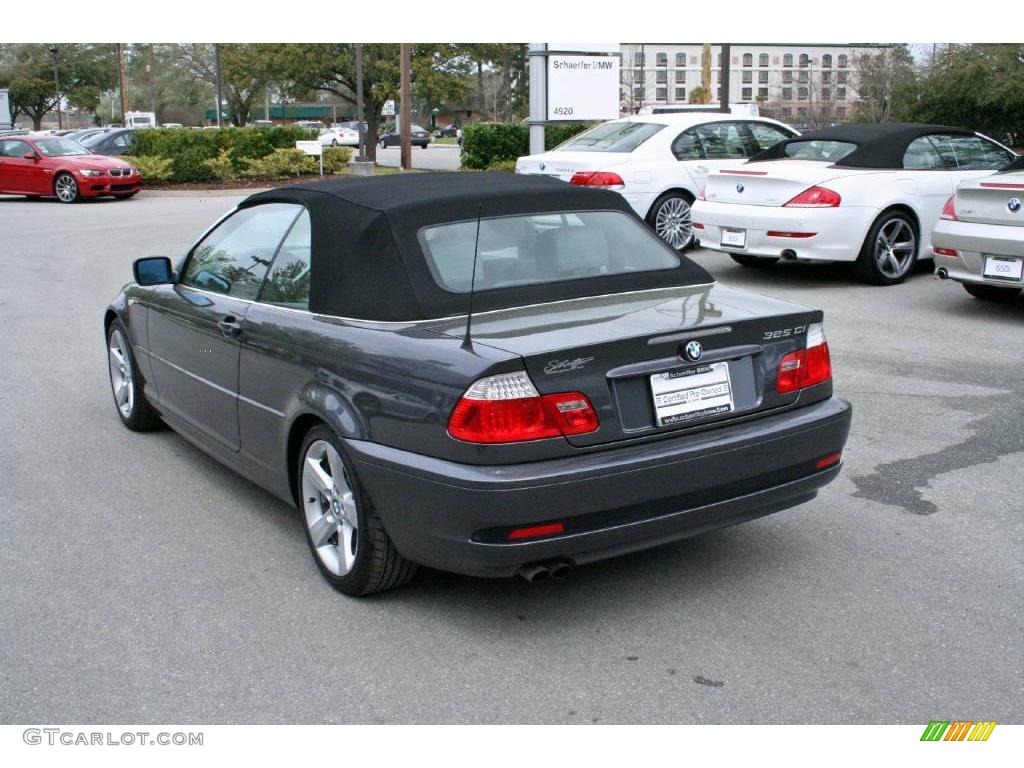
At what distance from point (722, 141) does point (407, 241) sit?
32.7 feet

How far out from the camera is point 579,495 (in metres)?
3.66

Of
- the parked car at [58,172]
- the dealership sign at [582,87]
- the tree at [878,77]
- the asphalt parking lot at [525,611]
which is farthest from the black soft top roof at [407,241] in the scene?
the tree at [878,77]

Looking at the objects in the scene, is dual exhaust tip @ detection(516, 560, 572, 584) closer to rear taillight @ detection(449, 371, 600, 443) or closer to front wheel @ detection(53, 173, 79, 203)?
rear taillight @ detection(449, 371, 600, 443)

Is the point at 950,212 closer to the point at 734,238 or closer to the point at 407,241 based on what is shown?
the point at 734,238

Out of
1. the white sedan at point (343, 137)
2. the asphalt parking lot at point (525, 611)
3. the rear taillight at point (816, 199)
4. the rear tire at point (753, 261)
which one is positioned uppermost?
the white sedan at point (343, 137)

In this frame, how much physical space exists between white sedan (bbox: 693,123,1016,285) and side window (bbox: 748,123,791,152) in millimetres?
2248

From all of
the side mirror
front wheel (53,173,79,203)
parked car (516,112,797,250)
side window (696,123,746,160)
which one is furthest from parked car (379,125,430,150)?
the side mirror

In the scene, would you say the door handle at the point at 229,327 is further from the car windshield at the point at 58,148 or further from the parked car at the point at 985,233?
the car windshield at the point at 58,148

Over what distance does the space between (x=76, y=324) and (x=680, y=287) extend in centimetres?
706

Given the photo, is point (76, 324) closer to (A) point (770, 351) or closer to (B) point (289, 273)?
(B) point (289, 273)

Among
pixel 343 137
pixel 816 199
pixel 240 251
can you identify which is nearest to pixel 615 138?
pixel 816 199

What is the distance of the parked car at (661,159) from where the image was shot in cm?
1280

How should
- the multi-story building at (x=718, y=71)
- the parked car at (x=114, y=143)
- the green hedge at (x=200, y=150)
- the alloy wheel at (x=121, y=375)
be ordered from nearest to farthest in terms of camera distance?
the alloy wheel at (x=121, y=375)
the green hedge at (x=200, y=150)
the parked car at (x=114, y=143)
the multi-story building at (x=718, y=71)

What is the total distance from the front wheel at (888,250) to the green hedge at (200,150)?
70.8 feet
